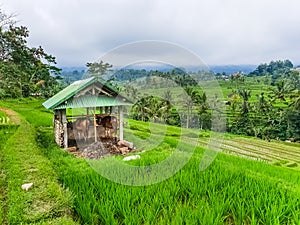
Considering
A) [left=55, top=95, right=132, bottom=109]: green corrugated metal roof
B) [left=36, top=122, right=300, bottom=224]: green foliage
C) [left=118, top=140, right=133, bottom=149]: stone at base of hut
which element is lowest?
[left=118, top=140, right=133, bottom=149]: stone at base of hut

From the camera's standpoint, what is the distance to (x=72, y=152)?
26.0 feet

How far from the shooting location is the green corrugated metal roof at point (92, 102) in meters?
7.90

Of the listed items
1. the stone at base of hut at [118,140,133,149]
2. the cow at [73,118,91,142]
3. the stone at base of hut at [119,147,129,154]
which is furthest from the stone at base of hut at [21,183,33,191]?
the cow at [73,118,91,142]

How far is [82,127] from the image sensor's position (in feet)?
28.7

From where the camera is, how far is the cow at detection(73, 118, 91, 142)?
8712mm

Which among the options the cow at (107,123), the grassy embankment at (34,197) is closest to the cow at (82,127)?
the cow at (107,123)

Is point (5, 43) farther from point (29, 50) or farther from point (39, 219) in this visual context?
point (39, 219)

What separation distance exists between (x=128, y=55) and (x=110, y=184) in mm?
2844

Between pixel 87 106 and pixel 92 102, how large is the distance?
0.23 metres

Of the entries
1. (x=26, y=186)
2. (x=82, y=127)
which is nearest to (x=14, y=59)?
(x=82, y=127)

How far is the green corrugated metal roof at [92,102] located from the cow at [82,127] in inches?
34.8

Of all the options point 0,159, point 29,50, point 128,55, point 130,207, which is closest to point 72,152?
point 0,159

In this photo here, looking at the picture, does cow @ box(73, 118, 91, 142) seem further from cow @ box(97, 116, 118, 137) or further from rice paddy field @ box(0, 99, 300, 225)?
rice paddy field @ box(0, 99, 300, 225)

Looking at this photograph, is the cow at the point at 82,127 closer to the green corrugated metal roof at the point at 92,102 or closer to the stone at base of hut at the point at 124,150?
the green corrugated metal roof at the point at 92,102
